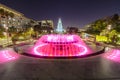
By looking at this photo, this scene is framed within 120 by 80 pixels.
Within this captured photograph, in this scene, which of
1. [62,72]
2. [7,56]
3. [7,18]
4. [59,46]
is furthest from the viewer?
[7,18]

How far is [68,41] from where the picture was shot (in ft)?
80.8

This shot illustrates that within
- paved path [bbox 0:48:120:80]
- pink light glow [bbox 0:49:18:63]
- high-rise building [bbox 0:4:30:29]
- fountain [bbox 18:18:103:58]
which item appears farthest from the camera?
high-rise building [bbox 0:4:30:29]

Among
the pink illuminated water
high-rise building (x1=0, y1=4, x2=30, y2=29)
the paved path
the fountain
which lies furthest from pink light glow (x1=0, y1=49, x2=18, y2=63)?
high-rise building (x1=0, y1=4, x2=30, y2=29)

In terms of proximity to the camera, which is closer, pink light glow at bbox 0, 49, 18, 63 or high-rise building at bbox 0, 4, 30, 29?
pink light glow at bbox 0, 49, 18, 63

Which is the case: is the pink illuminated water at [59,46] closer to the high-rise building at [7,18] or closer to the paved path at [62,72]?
the paved path at [62,72]

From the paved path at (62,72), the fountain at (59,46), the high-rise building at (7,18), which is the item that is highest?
the high-rise building at (7,18)

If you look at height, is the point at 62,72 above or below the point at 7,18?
below

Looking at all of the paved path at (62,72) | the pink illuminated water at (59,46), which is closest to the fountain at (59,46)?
the pink illuminated water at (59,46)

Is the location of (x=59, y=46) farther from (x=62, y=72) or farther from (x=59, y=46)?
(x=62, y=72)

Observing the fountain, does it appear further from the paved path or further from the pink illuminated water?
the paved path

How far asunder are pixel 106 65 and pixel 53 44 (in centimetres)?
1005

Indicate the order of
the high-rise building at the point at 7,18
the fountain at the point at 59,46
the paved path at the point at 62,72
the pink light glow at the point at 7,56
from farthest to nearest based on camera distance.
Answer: the high-rise building at the point at 7,18, the fountain at the point at 59,46, the pink light glow at the point at 7,56, the paved path at the point at 62,72

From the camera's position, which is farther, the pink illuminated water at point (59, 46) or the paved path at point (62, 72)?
the pink illuminated water at point (59, 46)

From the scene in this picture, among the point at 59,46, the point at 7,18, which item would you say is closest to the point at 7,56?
the point at 59,46
